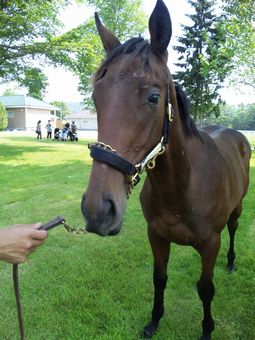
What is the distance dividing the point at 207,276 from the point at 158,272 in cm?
47

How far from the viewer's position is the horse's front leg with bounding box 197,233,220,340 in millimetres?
2705

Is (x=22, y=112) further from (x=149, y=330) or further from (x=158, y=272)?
(x=149, y=330)

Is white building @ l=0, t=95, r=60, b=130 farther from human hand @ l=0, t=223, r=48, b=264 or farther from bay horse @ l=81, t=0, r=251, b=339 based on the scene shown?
human hand @ l=0, t=223, r=48, b=264

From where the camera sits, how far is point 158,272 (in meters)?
3.09

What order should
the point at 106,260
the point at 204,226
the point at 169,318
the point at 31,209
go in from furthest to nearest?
the point at 31,209 < the point at 106,260 < the point at 169,318 < the point at 204,226

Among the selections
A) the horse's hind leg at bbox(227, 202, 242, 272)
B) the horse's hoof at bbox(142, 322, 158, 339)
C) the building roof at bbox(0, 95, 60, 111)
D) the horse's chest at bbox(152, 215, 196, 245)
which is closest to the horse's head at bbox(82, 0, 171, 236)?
the horse's chest at bbox(152, 215, 196, 245)

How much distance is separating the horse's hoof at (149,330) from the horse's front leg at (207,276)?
0.43 m

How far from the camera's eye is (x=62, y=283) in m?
3.86

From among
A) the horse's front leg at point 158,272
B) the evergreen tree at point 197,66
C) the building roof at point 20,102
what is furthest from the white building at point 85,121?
the horse's front leg at point 158,272

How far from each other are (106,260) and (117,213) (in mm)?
3007

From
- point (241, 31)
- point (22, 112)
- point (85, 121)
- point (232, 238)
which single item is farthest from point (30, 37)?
point (85, 121)

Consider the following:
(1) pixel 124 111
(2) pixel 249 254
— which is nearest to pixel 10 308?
(1) pixel 124 111

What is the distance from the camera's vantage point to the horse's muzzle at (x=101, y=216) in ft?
5.03

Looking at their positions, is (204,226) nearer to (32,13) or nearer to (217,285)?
(217,285)
